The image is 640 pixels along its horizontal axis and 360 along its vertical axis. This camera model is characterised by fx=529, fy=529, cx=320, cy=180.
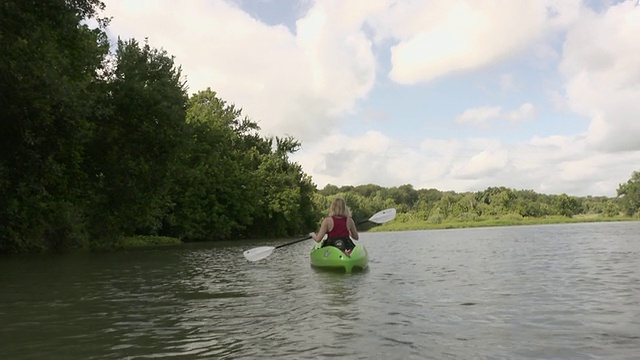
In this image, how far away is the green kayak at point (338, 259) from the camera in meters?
12.6

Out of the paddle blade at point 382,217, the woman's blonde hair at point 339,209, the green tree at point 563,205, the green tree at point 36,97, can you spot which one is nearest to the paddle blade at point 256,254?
the woman's blonde hair at point 339,209

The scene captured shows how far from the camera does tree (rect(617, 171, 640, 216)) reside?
105 m

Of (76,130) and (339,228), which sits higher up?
(76,130)

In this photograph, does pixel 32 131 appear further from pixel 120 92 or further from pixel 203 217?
pixel 203 217

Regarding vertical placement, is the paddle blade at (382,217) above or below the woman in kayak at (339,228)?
above

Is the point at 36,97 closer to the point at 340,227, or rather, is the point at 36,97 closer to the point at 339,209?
the point at 339,209

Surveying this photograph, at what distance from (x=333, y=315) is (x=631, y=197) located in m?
117

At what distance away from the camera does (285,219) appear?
179 feet

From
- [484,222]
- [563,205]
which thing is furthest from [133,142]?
[563,205]

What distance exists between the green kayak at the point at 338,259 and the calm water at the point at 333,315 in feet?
1.19

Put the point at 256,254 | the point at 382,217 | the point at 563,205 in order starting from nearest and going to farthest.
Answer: the point at 256,254
the point at 382,217
the point at 563,205

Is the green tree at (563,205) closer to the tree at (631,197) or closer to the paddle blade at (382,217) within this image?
the tree at (631,197)

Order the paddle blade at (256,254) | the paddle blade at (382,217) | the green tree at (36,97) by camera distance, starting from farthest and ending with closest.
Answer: the paddle blade at (382,217), the paddle blade at (256,254), the green tree at (36,97)

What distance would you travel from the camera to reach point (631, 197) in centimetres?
10619
